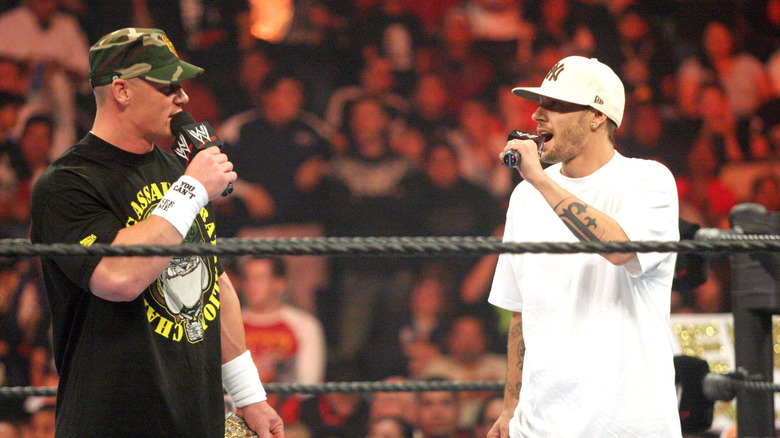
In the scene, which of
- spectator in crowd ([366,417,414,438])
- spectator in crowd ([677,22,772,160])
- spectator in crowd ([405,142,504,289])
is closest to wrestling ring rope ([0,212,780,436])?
spectator in crowd ([366,417,414,438])

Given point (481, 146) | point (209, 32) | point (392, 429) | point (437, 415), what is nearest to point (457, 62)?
point (481, 146)

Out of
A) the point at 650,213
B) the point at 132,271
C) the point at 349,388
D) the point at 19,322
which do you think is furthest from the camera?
the point at 19,322

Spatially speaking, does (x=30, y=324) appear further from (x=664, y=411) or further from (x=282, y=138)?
(x=664, y=411)

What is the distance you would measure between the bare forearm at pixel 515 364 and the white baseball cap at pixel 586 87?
0.42 meters

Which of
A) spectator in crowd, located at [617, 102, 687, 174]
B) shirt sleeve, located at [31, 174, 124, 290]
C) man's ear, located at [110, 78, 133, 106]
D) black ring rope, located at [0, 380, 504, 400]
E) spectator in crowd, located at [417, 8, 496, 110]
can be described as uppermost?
spectator in crowd, located at [417, 8, 496, 110]

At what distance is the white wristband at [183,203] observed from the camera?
1196 mm

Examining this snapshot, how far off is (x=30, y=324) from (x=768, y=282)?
267 cm

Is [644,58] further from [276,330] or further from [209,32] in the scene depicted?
[276,330]

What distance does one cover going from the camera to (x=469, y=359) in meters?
3.39

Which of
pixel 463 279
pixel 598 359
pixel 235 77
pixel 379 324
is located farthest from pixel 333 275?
pixel 598 359

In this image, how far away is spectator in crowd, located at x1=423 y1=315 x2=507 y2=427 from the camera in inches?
132

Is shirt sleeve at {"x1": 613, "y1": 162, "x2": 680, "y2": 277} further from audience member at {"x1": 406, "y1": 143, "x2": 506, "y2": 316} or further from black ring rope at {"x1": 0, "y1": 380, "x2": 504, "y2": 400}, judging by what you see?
audience member at {"x1": 406, "y1": 143, "x2": 506, "y2": 316}

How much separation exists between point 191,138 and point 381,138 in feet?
7.72

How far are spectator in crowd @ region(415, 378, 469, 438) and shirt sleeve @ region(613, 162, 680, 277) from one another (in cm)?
193
